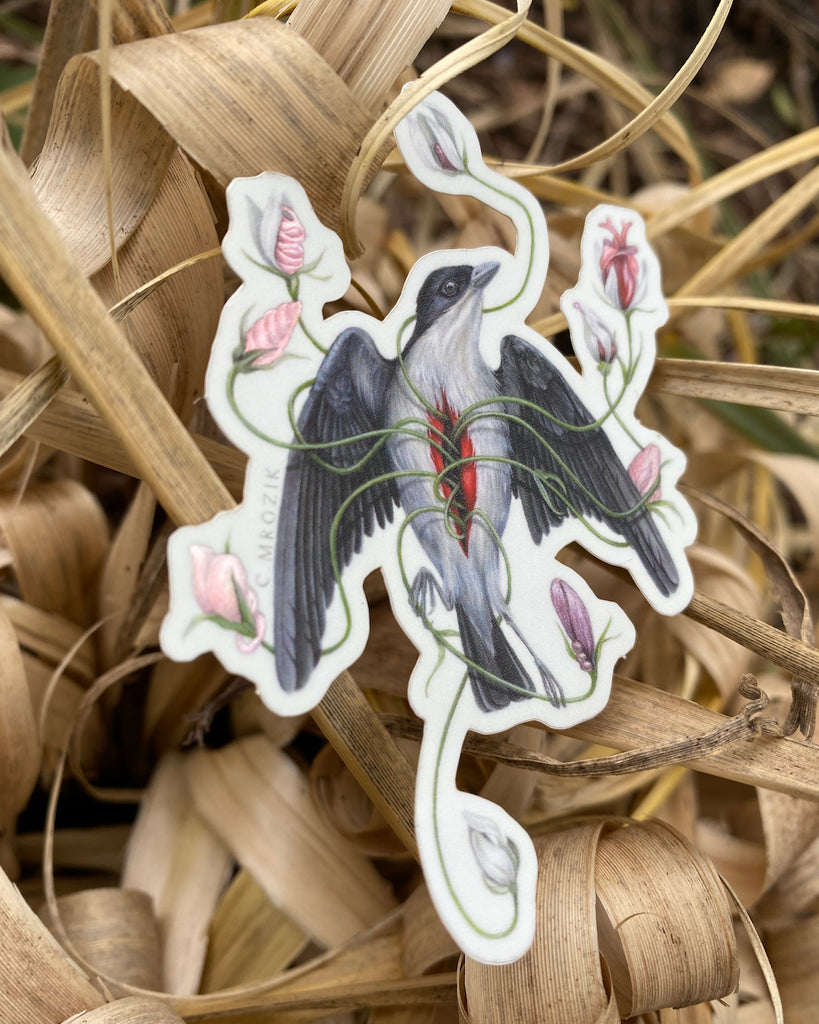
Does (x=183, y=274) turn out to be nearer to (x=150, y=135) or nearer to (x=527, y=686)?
(x=150, y=135)

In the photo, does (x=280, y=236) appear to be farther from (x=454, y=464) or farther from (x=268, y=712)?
(x=268, y=712)

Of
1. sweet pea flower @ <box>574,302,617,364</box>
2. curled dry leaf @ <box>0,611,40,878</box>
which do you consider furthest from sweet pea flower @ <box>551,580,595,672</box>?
curled dry leaf @ <box>0,611,40,878</box>

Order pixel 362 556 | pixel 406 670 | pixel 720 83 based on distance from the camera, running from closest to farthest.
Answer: pixel 362 556 → pixel 406 670 → pixel 720 83

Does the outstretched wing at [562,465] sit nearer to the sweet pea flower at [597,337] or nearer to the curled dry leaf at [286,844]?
the sweet pea flower at [597,337]

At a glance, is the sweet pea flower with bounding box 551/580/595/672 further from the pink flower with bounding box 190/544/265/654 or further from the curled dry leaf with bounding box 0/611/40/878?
the curled dry leaf with bounding box 0/611/40/878

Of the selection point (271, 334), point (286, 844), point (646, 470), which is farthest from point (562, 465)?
point (286, 844)

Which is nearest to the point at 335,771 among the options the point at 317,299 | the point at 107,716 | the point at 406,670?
the point at 406,670

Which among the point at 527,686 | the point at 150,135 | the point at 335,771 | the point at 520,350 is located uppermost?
the point at 150,135
